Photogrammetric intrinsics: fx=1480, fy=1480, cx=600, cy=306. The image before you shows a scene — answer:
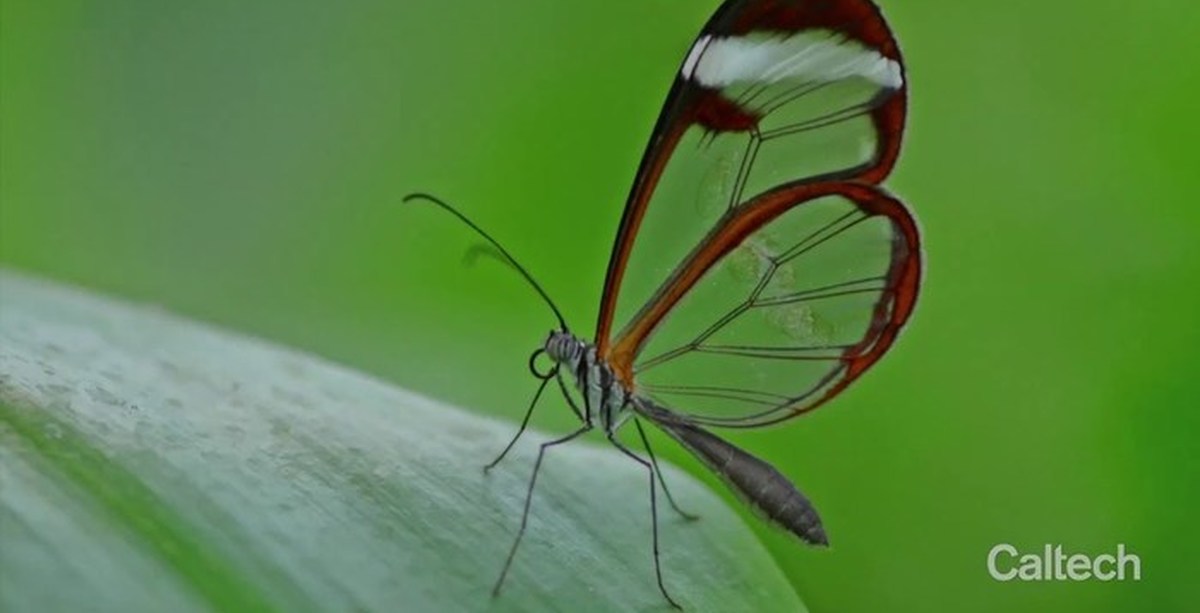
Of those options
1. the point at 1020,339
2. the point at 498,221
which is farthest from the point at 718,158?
the point at 1020,339

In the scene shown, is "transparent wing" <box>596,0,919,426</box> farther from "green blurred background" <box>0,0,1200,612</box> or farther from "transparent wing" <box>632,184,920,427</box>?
"green blurred background" <box>0,0,1200,612</box>

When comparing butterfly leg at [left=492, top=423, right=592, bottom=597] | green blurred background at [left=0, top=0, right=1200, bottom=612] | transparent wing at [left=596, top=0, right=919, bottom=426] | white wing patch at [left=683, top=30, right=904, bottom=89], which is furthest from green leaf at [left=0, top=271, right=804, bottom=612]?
green blurred background at [left=0, top=0, right=1200, bottom=612]

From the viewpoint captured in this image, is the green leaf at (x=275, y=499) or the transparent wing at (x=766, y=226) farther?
the transparent wing at (x=766, y=226)

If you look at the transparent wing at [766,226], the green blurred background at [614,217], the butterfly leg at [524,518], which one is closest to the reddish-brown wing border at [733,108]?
the transparent wing at [766,226]

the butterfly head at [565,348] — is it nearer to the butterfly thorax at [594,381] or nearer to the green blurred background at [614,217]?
the butterfly thorax at [594,381]

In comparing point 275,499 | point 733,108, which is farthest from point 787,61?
point 275,499

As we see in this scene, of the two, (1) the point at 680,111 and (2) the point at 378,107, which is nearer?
(1) the point at 680,111

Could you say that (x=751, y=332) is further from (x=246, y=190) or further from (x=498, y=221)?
(x=246, y=190)
